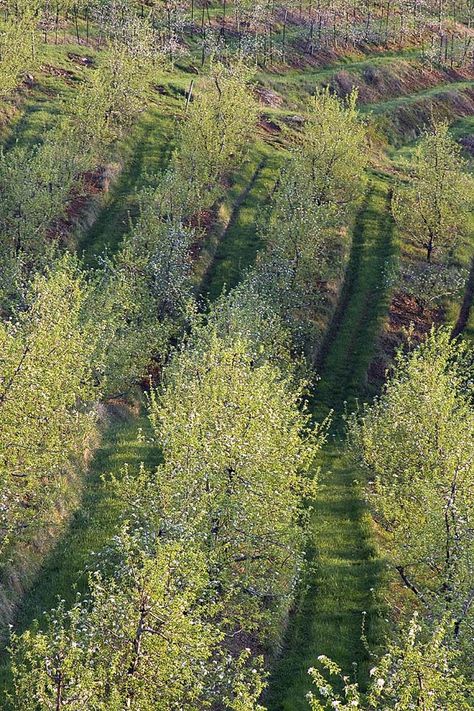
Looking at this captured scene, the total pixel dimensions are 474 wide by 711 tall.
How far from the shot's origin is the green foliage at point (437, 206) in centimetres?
8831

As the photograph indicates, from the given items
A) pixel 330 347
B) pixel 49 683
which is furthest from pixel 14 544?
pixel 330 347

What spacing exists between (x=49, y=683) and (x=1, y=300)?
4836 centimetres

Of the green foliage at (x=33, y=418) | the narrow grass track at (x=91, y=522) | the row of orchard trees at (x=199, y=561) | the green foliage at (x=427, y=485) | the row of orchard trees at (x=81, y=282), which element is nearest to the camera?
the row of orchard trees at (x=199, y=561)

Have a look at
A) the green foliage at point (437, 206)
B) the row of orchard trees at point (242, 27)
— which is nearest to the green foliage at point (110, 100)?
the row of orchard trees at point (242, 27)

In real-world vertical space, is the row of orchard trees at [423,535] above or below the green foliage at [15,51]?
below

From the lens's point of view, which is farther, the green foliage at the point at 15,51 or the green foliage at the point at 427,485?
the green foliage at the point at 15,51

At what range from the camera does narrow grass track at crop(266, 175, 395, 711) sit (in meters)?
33.5

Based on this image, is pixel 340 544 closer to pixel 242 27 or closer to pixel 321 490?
pixel 321 490

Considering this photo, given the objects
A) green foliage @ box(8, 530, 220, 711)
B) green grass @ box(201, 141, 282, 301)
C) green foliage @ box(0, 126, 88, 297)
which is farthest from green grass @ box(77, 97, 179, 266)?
green foliage @ box(8, 530, 220, 711)

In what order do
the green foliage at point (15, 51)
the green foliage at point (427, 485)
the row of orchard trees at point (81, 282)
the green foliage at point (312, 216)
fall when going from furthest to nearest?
the green foliage at point (15, 51) < the green foliage at point (312, 216) < the row of orchard trees at point (81, 282) < the green foliage at point (427, 485)

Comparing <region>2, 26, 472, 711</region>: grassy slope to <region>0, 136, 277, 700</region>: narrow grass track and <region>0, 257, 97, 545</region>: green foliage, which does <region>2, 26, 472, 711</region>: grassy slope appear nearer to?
<region>0, 136, 277, 700</region>: narrow grass track

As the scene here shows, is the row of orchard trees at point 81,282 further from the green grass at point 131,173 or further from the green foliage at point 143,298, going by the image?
the green grass at point 131,173

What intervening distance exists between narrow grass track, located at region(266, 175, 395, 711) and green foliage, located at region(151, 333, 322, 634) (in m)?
2.45

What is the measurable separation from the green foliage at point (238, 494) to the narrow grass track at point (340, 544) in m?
2.45
